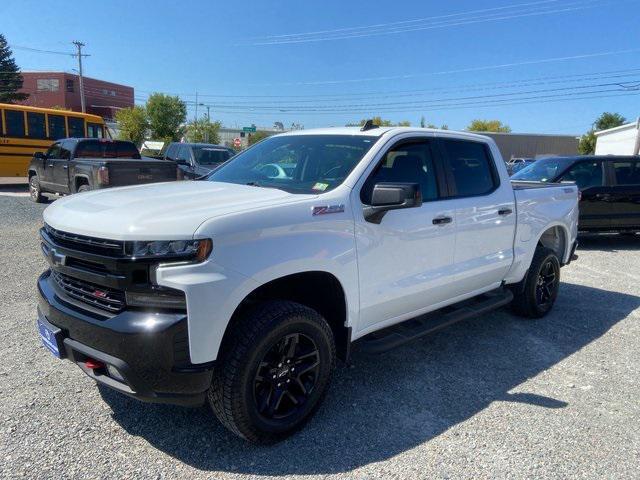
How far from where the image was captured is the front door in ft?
10.9

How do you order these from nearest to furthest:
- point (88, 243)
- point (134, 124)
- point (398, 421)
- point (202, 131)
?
point (88, 243), point (398, 421), point (134, 124), point (202, 131)

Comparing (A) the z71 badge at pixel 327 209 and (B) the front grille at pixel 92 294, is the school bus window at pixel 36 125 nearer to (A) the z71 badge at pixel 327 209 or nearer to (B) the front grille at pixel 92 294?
(B) the front grille at pixel 92 294

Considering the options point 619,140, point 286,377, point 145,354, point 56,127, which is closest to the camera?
point 145,354

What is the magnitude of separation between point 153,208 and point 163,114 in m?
58.8

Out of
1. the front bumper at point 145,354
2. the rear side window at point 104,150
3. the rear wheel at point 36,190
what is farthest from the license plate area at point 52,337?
the rear wheel at point 36,190

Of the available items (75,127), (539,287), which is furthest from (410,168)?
(75,127)

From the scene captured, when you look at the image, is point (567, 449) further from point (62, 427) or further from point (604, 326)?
point (62, 427)

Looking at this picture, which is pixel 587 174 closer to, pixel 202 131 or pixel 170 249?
pixel 170 249

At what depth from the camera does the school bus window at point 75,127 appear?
19.5 meters

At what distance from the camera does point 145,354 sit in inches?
96.3

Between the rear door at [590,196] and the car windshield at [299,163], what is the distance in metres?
7.21

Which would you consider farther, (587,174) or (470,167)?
(587,174)

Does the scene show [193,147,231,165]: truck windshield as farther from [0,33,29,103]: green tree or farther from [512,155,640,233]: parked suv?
A: [0,33,29,103]: green tree

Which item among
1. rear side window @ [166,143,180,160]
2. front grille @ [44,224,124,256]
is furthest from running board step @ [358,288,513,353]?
rear side window @ [166,143,180,160]
